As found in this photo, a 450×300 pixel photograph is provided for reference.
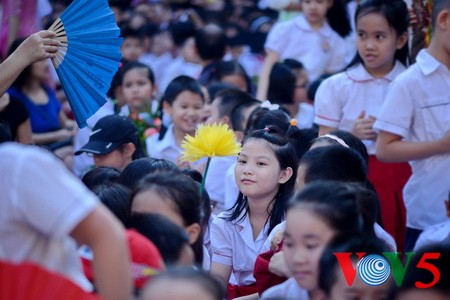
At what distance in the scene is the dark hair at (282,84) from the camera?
6.54m

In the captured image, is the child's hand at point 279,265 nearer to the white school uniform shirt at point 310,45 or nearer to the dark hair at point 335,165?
the dark hair at point 335,165

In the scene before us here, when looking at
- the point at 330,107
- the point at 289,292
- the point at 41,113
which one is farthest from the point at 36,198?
the point at 41,113

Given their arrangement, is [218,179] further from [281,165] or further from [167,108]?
[281,165]

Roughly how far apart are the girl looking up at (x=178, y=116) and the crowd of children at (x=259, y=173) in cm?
1

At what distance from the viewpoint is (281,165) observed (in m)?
4.17

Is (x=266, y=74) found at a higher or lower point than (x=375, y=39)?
lower

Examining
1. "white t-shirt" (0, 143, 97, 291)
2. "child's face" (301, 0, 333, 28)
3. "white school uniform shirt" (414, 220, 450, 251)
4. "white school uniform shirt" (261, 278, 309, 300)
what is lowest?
"white school uniform shirt" (414, 220, 450, 251)

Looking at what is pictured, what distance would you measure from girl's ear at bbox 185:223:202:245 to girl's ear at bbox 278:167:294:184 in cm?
107

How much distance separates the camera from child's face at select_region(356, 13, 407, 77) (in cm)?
490

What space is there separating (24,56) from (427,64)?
6.57 ft

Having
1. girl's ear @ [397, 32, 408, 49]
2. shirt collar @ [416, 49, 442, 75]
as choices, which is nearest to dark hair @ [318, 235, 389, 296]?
shirt collar @ [416, 49, 442, 75]

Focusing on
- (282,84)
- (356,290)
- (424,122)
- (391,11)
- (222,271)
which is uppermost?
(391,11)

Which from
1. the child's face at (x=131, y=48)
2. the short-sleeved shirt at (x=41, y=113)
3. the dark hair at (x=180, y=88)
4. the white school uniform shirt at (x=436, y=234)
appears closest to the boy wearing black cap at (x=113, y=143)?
the dark hair at (x=180, y=88)

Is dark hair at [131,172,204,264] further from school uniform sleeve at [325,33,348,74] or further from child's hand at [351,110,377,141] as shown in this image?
school uniform sleeve at [325,33,348,74]
